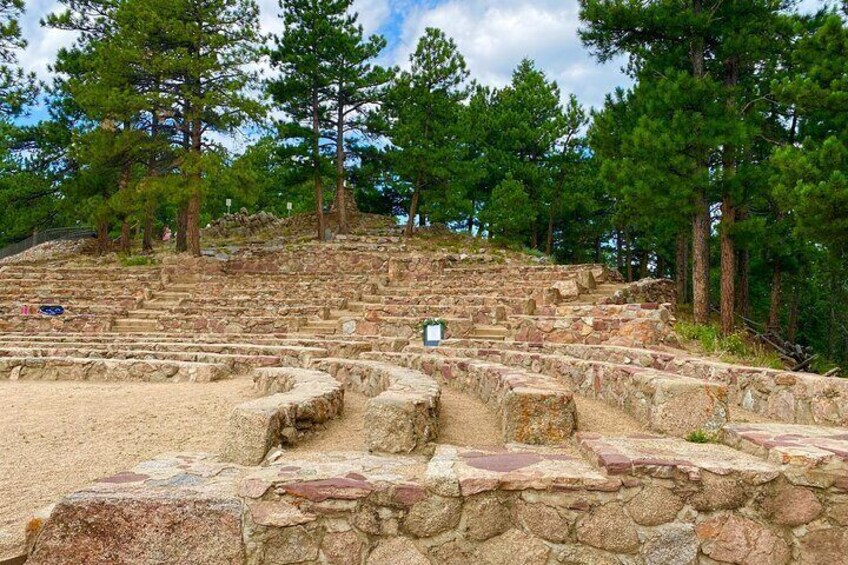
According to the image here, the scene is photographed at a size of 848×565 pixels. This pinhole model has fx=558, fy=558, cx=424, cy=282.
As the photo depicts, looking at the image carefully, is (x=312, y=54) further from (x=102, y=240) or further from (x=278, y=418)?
(x=278, y=418)

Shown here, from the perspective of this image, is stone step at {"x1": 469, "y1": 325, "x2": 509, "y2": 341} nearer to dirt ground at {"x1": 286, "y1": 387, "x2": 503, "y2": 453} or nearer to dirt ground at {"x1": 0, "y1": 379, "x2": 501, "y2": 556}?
dirt ground at {"x1": 0, "y1": 379, "x2": 501, "y2": 556}

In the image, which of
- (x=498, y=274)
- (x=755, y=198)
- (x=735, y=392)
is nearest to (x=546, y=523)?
(x=735, y=392)

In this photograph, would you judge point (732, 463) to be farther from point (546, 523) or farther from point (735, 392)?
point (735, 392)

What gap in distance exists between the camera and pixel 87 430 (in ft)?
17.1

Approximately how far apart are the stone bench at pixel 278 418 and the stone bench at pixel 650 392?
2573 mm

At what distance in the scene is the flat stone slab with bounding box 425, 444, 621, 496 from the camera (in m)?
2.68

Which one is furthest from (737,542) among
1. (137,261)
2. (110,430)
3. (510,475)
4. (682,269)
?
(137,261)

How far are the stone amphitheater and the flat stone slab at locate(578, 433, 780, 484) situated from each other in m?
0.01

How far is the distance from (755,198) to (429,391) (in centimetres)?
1137

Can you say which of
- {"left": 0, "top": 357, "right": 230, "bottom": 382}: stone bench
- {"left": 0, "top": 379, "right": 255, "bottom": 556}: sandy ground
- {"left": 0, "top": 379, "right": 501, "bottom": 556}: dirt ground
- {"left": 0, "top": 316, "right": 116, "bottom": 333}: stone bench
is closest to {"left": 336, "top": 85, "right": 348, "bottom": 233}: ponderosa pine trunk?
{"left": 0, "top": 316, "right": 116, "bottom": 333}: stone bench

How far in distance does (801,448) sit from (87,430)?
18.5 ft

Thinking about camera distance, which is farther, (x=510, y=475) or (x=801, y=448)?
(x=801, y=448)

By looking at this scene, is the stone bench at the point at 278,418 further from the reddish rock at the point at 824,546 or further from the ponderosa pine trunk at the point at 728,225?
the ponderosa pine trunk at the point at 728,225

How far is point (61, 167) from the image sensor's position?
76.7 feet
